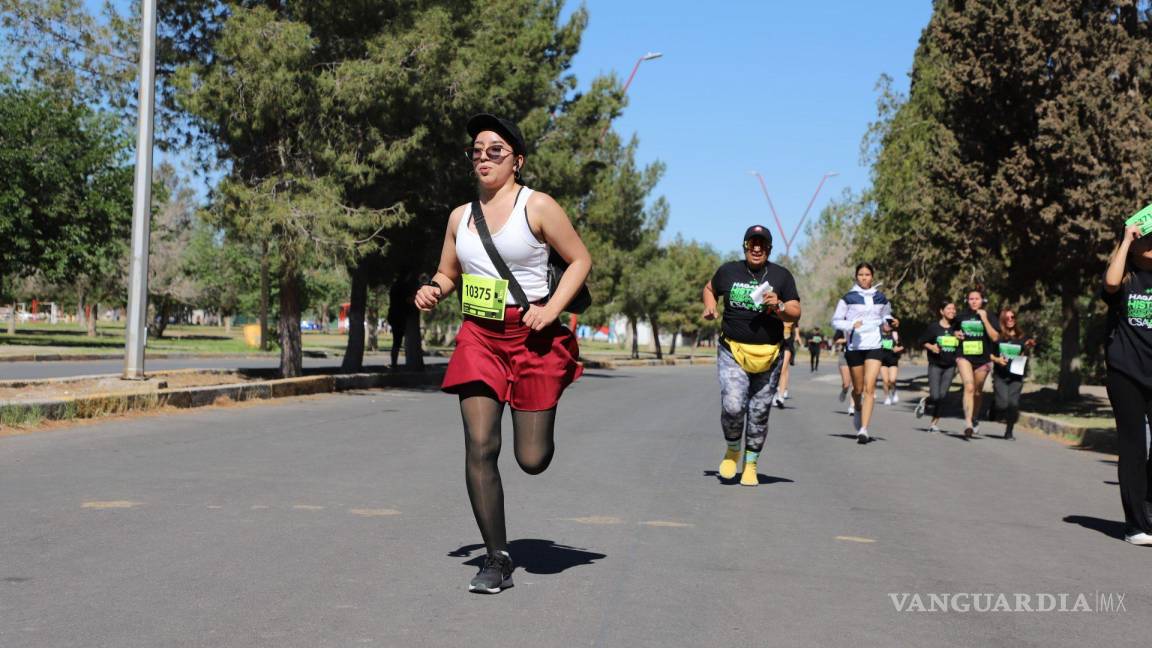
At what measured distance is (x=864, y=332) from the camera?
14062 mm

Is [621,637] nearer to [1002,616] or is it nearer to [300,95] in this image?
[1002,616]

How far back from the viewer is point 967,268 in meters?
31.5

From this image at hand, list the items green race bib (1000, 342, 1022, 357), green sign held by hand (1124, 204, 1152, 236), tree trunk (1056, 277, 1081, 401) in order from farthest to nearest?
1. tree trunk (1056, 277, 1081, 401)
2. green race bib (1000, 342, 1022, 357)
3. green sign held by hand (1124, 204, 1152, 236)

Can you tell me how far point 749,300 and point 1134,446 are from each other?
306cm

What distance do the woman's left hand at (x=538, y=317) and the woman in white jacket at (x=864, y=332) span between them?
9090mm

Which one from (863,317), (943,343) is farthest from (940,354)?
(863,317)

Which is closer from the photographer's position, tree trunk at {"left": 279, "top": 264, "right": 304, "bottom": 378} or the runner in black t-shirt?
the runner in black t-shirt

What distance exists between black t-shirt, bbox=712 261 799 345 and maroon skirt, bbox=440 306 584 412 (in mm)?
4198

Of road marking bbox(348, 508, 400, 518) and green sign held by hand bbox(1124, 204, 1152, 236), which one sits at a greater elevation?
green sign held by hand bbox(1124, 204, 1152, 236)

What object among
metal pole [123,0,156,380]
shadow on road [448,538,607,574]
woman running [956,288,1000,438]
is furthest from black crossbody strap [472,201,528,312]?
woman running [956,288,1000,438]

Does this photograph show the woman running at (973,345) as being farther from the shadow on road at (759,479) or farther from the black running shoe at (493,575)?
the black running shoe at (493,575)

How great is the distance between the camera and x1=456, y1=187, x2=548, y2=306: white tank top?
211 inches

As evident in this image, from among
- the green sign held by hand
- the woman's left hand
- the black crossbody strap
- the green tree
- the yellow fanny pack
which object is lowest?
the yellow fanny pack

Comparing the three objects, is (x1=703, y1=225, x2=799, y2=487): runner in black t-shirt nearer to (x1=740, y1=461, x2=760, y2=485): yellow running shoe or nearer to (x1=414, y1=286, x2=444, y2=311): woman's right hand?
(x1=740, y1=461, x2=760, y2=485): yellow running shoe
